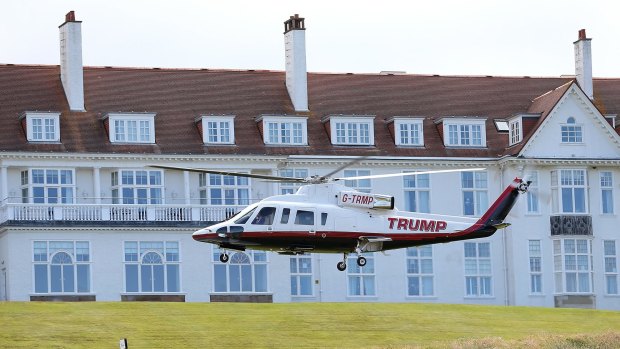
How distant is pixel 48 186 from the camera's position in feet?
304

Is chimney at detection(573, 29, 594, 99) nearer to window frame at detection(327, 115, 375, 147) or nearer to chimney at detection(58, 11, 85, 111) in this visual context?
window frame at detection(327, 115, 375, 147)

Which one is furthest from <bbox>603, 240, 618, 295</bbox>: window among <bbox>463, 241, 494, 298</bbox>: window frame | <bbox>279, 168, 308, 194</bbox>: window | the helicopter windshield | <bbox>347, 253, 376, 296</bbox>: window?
the helicopter windshield

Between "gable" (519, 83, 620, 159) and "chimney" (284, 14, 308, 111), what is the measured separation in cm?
1133

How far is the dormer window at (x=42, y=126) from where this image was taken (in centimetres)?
9338

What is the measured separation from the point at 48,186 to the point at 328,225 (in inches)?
1097

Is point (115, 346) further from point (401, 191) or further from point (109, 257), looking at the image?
point (401, 191)

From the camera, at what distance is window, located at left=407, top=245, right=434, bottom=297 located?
97.6 m

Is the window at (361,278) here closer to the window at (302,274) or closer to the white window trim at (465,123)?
the window at (302,274)

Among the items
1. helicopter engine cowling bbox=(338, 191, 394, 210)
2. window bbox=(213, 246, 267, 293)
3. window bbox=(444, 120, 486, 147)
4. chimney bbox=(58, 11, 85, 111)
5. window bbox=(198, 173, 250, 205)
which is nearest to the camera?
helicopter engine cowling bbox=(338, 191, 394, 210)

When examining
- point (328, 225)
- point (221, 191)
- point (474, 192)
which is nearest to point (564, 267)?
point (474, 192)

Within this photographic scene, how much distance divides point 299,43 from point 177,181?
9704mm

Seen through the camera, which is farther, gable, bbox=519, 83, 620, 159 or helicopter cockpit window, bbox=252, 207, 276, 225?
gable, bbox=519, 83, 620, 159

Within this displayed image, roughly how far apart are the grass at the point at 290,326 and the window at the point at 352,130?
11.6m

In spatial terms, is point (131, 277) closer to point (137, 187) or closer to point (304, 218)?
point (137, 187)
